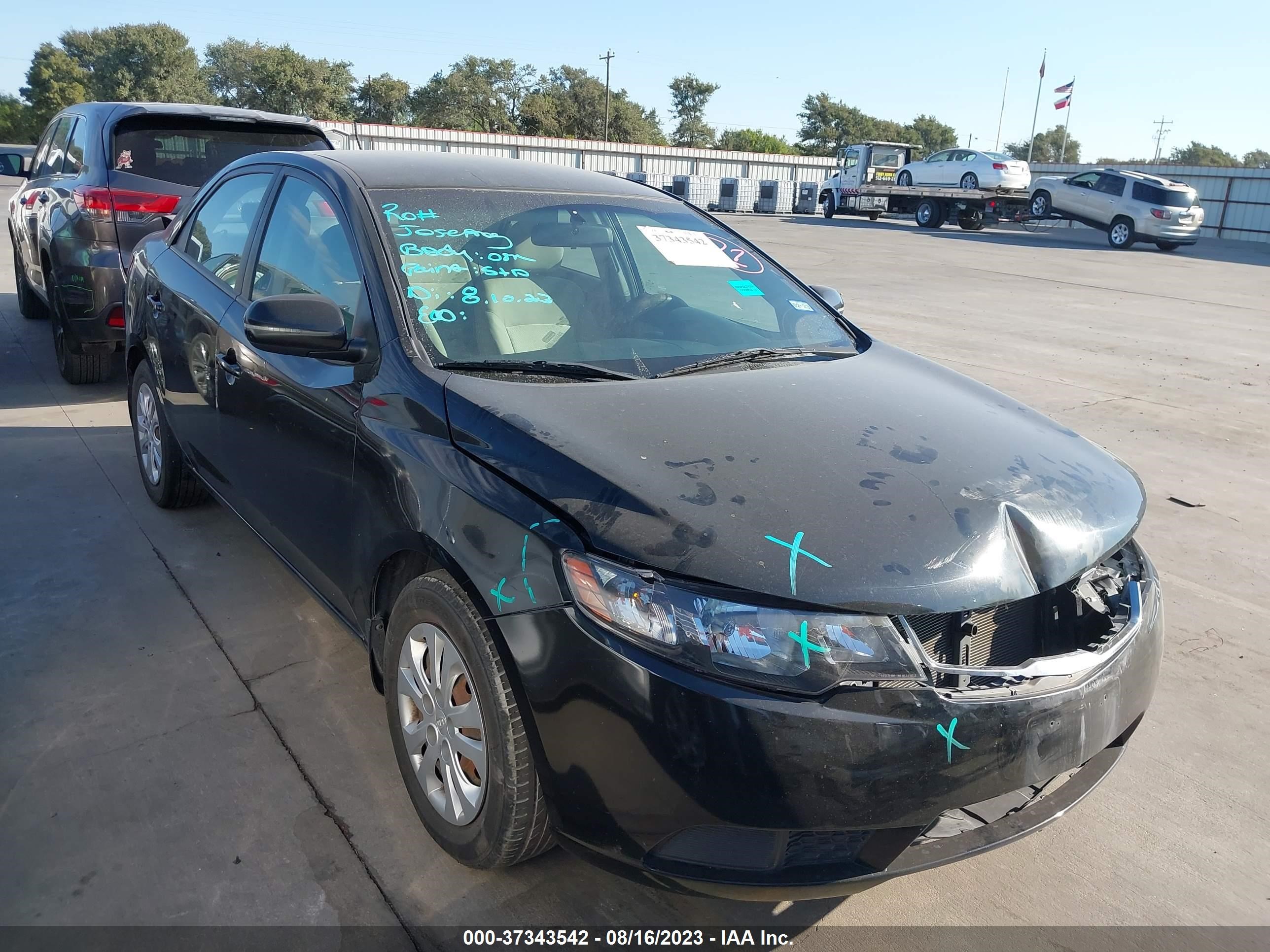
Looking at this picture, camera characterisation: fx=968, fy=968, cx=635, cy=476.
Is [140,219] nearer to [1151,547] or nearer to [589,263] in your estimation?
[589,263]

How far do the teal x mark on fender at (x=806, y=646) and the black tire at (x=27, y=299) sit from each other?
874 centimetres

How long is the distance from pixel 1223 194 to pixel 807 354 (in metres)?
38.3

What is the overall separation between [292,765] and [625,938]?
A: 1.12 m

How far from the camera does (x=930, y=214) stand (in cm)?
3152

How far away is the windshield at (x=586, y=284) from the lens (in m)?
2.74

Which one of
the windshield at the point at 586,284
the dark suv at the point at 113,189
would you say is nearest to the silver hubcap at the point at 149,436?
the dark suv at the point at 113,189

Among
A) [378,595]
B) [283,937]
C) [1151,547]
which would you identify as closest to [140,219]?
[378,595]

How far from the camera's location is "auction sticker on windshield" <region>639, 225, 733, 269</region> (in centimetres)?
343

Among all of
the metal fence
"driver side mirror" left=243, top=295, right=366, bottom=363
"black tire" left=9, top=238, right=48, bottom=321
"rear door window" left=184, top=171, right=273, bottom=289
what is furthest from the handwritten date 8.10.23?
the metal fence

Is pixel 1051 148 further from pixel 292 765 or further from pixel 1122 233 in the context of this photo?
pixel 292 765

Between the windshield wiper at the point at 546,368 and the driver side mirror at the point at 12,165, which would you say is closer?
the windshield wiper at the point at 546,368

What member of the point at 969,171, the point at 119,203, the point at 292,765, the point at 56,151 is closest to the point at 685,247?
the point at 292,765

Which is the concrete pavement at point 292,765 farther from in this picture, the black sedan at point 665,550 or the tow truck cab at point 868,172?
the tow truck cab at point 868,172

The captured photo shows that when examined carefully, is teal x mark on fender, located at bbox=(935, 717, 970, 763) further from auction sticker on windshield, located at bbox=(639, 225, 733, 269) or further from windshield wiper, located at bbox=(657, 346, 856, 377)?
auction sticker on windshield, located at bbox=(639, 225, 733, 269)
